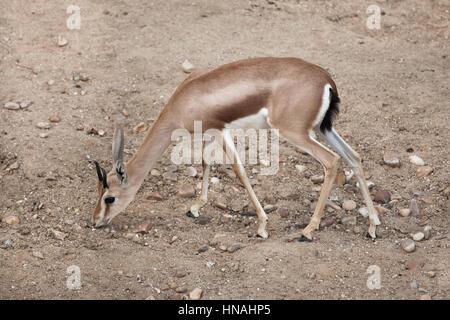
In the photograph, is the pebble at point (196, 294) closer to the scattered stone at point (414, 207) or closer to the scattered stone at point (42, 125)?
the scattered stone at point (414, 207)

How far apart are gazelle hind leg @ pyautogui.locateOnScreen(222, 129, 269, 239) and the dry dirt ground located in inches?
6.0

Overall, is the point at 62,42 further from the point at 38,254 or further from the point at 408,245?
the point at 408,245

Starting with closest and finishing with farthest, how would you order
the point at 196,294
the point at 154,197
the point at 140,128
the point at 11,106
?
the point at 196,294 < the point at 154,197 < the point at 140,128 < the point at 11,106

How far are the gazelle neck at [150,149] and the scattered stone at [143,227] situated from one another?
41 centimetres

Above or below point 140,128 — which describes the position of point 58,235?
below

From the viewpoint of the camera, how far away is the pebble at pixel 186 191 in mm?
7137

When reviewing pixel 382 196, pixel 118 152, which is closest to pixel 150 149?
pixel 118 152

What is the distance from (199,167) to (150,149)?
1.30 m

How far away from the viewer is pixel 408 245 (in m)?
6.02

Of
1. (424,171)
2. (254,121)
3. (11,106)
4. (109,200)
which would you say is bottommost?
(424,171)

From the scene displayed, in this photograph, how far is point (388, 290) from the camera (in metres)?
5.53

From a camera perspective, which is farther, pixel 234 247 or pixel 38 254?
pixel 234 247

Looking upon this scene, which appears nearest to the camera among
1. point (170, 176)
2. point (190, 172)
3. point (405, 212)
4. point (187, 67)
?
point (405, 212)

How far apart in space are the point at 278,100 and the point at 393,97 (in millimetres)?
3073
